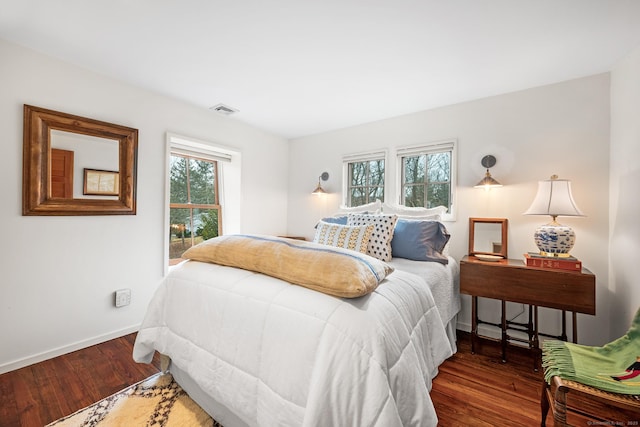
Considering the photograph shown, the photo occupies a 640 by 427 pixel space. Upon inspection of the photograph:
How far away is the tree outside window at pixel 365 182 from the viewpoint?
3387mm

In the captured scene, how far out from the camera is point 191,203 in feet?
11.2

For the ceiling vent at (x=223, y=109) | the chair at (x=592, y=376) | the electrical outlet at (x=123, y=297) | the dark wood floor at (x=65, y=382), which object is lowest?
the dark wood floor at (x=65, y=382)

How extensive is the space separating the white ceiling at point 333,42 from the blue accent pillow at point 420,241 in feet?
4.31

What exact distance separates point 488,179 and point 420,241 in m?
0.92

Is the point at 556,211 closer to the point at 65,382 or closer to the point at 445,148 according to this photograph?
the point at 445,148

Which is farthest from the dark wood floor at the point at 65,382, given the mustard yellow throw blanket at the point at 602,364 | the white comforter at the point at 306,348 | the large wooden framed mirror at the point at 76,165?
the mustard yellow throw blanket at the point at 602,364

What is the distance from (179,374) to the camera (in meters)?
1.67

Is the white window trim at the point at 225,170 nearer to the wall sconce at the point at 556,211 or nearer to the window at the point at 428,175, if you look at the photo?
the window at the point at 428,175

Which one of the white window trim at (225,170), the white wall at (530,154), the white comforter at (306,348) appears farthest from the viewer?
the white window trim at (225,170)

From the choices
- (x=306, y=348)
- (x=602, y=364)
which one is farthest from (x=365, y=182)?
(x=306, y=348)

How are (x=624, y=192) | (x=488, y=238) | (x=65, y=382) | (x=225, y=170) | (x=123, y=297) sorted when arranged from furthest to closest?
1. (x=225, y=170)
2. (x=488, y=238)
3. (x=123, y=297)
4. (x=624, y=192)
5. (x=65, y=382)

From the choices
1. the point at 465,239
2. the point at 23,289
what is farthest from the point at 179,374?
the point at 465,239

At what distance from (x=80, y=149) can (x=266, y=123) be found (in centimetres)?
197

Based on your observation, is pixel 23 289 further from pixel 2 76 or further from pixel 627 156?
pixel 627 156
